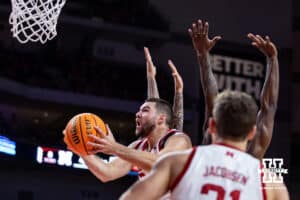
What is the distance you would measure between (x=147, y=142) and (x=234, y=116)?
236 centimetres

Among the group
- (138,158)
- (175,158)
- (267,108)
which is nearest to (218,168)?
(175,158)

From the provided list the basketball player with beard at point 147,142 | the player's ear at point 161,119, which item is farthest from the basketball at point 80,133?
the player's ear at point 161,119

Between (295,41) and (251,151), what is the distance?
47.2 feet

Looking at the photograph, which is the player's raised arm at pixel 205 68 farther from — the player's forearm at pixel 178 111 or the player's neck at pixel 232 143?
the player's neck at pixel 232 143

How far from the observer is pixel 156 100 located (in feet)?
15.8

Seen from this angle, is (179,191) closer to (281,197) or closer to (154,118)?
(281,197)

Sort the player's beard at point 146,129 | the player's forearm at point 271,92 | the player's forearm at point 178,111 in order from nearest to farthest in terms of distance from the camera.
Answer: the player's forearm at point 271,92
the player's beard at point 146,129
the player's forearm at point 178,111

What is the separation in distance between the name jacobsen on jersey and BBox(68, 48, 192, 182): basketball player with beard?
95 cm

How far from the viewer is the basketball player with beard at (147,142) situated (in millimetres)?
3572

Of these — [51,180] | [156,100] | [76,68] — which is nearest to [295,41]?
[76,68]

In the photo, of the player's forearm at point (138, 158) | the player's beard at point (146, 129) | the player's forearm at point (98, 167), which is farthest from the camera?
the player's beard at point (146, 129)

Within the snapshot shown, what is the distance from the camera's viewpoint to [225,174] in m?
2.62

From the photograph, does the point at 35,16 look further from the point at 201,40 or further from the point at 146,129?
the point at 201,40

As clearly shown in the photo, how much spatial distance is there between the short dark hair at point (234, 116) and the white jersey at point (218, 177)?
0.06 meters
